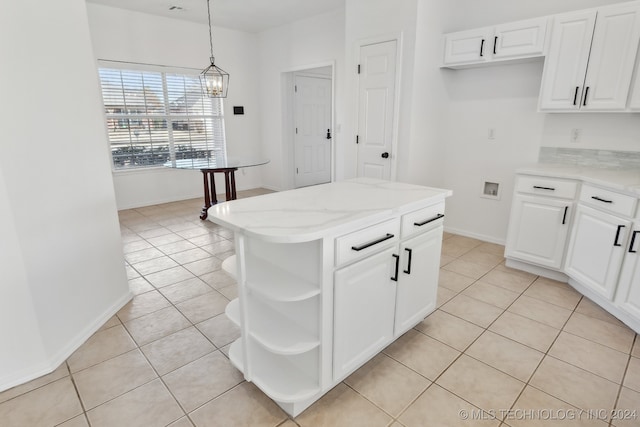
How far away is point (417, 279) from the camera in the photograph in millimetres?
2061

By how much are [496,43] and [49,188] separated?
12.1ft

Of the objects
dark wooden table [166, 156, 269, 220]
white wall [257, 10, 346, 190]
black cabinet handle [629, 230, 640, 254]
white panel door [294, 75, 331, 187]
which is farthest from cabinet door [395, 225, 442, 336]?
white panel door [294, 75, 331, 187]

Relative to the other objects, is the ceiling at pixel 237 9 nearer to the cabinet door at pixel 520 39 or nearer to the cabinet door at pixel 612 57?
the cabinet door at pixel 520 39

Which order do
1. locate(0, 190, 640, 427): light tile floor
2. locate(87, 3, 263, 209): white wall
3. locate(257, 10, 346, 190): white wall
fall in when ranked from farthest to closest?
locate(257, 10, 346, 190): white wall, locate(87, 3, 263, 209): white wall, locate(0, 190, 640, 427): light tile floor

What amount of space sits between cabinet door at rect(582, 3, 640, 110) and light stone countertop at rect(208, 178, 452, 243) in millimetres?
1709

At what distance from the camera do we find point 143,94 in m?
5.19

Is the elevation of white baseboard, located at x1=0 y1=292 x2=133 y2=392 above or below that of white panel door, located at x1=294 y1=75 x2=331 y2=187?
below

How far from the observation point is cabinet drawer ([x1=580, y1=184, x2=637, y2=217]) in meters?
2.23

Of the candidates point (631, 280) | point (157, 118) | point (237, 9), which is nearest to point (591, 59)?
point (631, 280)

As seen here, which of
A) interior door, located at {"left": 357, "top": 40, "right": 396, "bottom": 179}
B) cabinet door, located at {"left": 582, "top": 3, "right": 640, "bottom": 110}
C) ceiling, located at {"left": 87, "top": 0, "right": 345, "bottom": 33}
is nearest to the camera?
cabinet door, located at {"left": 582, "top": 3, "right": 640, "bottom": 110}

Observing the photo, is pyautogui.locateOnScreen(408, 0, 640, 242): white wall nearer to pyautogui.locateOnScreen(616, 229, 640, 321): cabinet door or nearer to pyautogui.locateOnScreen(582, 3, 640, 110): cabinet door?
pyautogui.locateOnScreen(582, 3, 640, 110): cabinet door

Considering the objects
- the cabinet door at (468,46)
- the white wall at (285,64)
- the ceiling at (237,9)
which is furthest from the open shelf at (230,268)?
the ceiling at (237,9)

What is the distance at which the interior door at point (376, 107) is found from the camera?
363 centimetres

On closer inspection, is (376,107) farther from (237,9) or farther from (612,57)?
(237,9)
